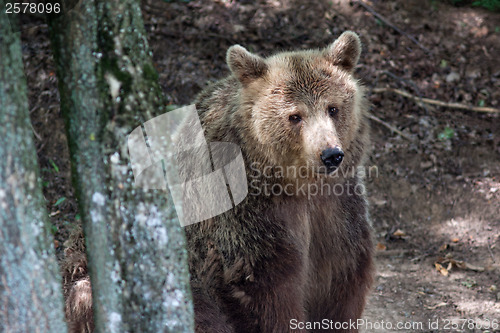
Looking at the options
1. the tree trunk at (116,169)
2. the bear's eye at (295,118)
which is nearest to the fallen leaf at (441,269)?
the bear's eye at (295,118)

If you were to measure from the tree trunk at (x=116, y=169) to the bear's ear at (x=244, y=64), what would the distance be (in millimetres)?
1381

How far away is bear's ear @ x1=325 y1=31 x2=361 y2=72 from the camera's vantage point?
429cm

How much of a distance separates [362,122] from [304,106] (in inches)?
23.0

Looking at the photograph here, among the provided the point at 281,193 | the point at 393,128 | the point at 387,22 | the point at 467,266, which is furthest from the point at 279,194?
the point at 387,22

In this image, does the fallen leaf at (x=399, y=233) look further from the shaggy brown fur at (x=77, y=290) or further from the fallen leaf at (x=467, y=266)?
the shaggy brown fur at (x=77, y=290)

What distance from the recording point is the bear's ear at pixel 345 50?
4289 mm

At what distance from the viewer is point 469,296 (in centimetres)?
569

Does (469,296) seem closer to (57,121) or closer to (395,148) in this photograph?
(395,148)

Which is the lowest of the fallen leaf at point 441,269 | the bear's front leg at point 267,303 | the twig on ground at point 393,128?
the fallen leaf at point 441,269

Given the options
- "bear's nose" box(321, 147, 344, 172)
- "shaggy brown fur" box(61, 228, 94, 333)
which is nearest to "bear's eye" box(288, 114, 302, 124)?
"bear's nose" box(321, 147, 344, 172)

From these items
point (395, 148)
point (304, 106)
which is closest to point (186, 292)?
point (304, 106)

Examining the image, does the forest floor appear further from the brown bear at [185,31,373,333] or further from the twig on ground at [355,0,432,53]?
the brown bear at [185,31,373,333]

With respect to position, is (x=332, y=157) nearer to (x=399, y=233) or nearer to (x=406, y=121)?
(x=399, y=233)

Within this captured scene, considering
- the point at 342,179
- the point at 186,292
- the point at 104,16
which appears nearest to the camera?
the point at 104,16
